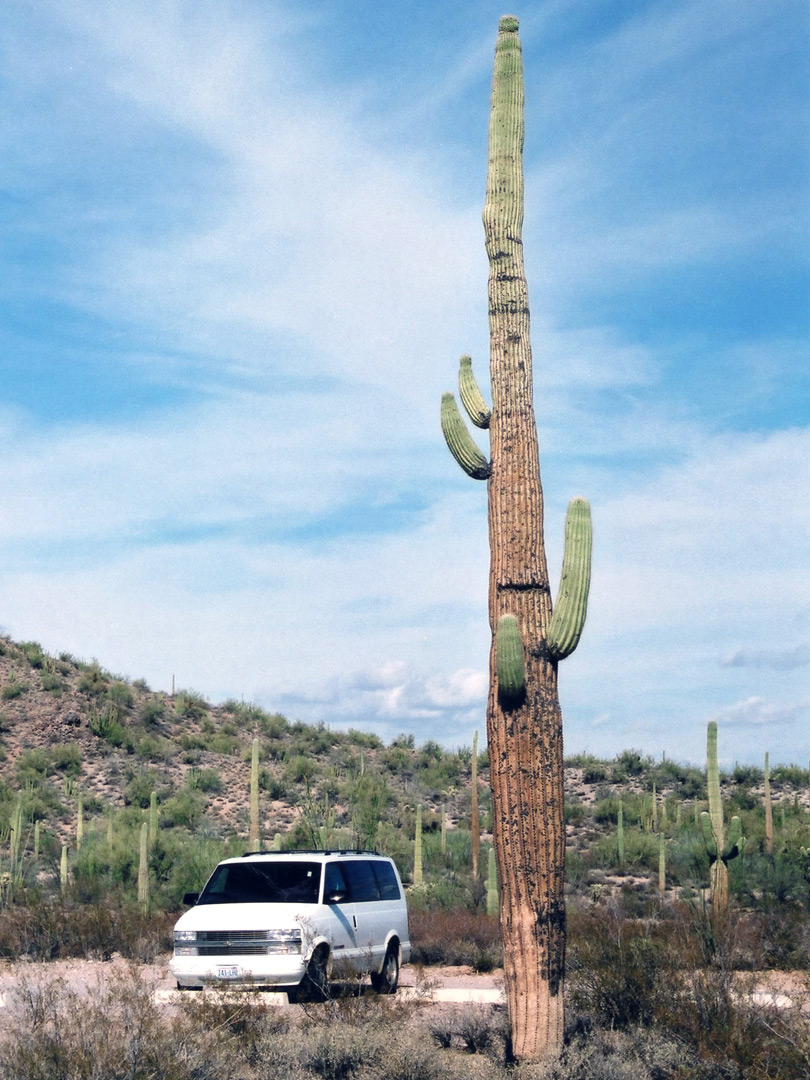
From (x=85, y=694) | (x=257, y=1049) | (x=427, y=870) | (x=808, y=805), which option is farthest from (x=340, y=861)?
(x=85, y=694)

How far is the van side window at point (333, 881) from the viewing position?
1318cm

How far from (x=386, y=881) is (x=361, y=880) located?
3.01 ft

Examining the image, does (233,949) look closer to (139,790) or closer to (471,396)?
(471,396)

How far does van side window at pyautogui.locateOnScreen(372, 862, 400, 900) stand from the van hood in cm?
208

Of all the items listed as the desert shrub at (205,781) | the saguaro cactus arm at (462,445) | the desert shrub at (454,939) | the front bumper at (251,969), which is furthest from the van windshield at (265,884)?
the desert shrub at (205,781)

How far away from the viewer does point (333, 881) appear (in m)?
13.4

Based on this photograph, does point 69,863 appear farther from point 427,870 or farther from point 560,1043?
point 560,1043

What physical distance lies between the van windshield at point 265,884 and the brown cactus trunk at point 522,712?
397 cm

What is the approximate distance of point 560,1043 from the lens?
942cm

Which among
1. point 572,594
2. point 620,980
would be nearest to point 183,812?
point 620,980

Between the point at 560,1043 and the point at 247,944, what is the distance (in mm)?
4026

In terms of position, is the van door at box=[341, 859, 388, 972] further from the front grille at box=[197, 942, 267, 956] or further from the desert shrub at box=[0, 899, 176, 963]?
the desert shrub at box=[0, 899, 176, 963]

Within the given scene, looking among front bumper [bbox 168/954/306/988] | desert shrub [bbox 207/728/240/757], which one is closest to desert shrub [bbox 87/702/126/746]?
desert shrub [bbox 207/728/240/757]

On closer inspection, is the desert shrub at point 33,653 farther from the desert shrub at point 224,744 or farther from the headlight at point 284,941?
the headlight at point 284,941
